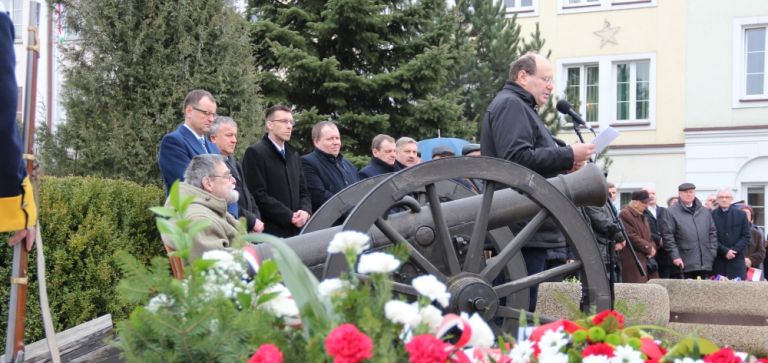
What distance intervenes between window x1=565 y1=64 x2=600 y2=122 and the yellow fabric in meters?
21.5

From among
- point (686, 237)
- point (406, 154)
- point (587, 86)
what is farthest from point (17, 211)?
point (587, 86)

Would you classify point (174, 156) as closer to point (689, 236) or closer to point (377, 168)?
point (377, 168)

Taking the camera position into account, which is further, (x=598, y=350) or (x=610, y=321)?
(x=610, y=321)

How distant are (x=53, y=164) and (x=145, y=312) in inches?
309

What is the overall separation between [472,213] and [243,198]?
2307 mm

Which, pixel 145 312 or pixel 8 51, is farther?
pixel 8 51

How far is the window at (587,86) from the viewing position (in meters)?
24.3

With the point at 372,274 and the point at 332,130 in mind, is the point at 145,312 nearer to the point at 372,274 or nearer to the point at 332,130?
the point at 372,274

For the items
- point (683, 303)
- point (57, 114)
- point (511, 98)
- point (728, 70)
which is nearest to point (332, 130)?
point (511, 98)

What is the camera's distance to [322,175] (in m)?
7.65

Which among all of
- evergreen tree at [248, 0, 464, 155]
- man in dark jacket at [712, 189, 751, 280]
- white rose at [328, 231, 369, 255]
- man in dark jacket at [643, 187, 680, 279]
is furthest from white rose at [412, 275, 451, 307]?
man in dark jacket at [712, 189, 751, 280]

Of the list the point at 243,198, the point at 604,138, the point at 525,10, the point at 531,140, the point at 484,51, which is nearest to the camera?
the point at 531,140

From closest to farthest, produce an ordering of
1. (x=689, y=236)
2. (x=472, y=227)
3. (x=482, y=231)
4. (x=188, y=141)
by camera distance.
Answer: (x=482, y=231)
(x=472, y=227)
(x=188, y=141)
(x=689, y=236)

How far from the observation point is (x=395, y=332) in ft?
6.64
